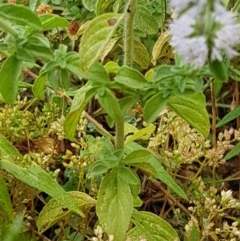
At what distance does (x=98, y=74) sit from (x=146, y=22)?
0.55m

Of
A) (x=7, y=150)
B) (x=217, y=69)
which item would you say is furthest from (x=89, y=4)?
(x=217, y=69)

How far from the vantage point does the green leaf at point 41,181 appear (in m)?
1.22

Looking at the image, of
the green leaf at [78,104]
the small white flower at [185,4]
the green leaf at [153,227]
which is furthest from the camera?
the green leaf at [153,227]

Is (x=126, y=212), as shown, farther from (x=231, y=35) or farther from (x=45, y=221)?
(x=231, y=35)

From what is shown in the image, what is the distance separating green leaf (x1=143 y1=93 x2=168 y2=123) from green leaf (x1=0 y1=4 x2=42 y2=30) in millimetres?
195

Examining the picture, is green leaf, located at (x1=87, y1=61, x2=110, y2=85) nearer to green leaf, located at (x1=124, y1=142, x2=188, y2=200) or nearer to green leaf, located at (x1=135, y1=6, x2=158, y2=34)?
green leaf, located at (x1=124, y1=142, x2=188, y2=200)

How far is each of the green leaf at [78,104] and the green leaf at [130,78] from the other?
5 centimetres

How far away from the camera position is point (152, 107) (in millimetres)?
996

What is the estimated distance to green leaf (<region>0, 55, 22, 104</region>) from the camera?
1059 mm

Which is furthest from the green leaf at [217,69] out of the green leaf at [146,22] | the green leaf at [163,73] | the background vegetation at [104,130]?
the green leaf at [146,22]

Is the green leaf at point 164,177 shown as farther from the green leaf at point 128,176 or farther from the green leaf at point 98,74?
the green leaf at point 98,74

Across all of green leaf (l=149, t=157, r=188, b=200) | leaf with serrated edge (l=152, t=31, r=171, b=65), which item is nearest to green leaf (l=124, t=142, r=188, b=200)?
green leaf (l=149, t=157, r=188, b=200)

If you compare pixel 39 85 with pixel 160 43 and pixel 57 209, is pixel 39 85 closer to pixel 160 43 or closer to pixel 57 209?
pixel 57 209

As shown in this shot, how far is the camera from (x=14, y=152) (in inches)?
50.9
